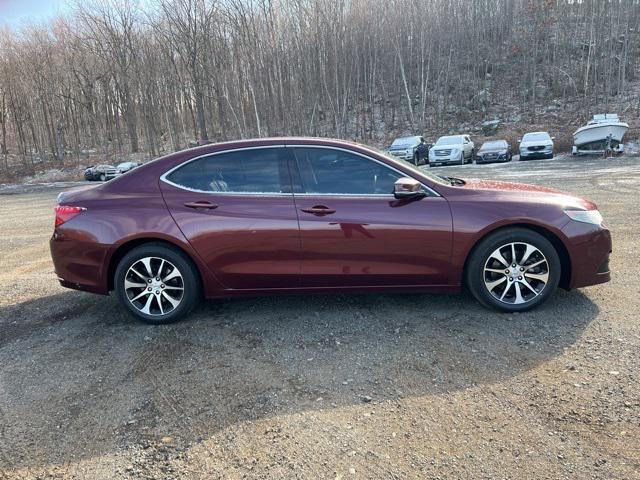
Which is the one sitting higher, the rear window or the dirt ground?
the rear window

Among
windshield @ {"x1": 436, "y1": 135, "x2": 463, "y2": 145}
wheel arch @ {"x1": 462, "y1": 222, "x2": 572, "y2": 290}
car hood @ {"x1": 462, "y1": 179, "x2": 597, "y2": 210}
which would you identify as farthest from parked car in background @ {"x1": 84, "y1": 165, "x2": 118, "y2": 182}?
wheel arch @ {"x1": 462, "y1": 222, "x2": 572, "y2": 290}

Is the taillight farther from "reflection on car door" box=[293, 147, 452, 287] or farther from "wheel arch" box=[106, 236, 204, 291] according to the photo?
"reflection on car door" box=[293, 147, 452, 287]

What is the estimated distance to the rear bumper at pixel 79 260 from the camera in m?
4.21

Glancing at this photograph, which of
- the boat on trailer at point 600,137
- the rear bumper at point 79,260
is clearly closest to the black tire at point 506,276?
the rear bumper at point 79,260

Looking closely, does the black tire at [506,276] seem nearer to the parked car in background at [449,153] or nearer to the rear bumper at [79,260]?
the rear bumper at [79,260]

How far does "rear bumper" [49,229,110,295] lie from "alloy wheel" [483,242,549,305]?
3480 millimetres

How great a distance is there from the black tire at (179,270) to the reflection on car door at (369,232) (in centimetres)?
103

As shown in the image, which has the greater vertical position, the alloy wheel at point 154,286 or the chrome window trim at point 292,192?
the chrome window trim at point 292,192

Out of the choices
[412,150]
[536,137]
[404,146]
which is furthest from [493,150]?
[404,146]

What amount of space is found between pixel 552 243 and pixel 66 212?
449cm

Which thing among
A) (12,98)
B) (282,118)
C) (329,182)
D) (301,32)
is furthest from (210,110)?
(329,182)

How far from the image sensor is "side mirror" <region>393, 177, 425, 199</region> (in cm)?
393

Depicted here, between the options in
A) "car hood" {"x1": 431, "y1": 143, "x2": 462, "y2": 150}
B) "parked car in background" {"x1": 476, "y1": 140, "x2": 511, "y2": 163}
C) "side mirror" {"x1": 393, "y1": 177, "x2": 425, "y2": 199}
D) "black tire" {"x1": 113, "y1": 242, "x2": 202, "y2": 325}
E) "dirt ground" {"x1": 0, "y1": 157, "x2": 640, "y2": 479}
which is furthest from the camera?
"car hood" {"x1": 431, "y1": 143, "x2": 462, "y2": 150}

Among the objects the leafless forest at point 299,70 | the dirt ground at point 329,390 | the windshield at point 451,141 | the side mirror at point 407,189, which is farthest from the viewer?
the leafless forest at point 299,70
